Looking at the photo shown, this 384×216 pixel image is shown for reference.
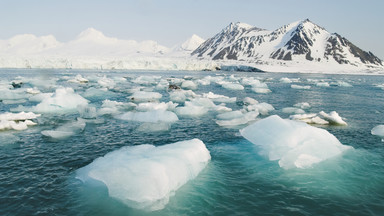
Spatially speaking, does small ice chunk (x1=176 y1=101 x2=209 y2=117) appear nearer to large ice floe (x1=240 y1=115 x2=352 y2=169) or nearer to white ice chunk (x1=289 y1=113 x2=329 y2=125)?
white ice chunk (x1=289 y1=113 x2=329 y2=125)

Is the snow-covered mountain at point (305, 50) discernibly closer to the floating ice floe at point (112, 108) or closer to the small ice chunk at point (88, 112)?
the floating ice floe at point (112, 108)

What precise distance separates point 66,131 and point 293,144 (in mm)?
11474

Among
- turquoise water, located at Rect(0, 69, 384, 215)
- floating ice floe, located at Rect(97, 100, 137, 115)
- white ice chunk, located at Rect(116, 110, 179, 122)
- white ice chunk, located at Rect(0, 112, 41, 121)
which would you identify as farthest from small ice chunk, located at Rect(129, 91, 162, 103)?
turquoise water, located at Rect(0, 69, 384, 215)

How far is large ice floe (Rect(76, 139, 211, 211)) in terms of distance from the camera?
6934 mm

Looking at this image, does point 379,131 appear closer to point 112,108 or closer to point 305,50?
point 112,108

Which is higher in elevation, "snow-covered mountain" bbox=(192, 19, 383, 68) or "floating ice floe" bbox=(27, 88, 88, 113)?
"snow-covered mountain" bbox=(192, 19, 383, 68)

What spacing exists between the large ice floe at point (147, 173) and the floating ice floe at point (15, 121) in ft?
26.0

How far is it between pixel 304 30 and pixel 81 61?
155232mm

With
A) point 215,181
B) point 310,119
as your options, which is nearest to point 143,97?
point 310,119

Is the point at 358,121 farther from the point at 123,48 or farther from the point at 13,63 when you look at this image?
the point at 123,48

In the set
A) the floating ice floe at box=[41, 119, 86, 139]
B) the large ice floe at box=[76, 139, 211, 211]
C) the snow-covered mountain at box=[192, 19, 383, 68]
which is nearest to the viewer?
the large ice floe at box=[76, 139, 211, 211]

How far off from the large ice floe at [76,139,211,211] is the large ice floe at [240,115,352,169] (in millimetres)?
3122

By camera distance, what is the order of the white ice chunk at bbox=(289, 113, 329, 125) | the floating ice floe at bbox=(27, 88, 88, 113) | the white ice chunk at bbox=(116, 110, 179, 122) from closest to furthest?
the white ice chunk at bbox=(289, 113, 329, 125), the white ice chunk at bbox=(116, 110, 179, 122), the floating ice floe at bbox=(27, 88, 88, 113)

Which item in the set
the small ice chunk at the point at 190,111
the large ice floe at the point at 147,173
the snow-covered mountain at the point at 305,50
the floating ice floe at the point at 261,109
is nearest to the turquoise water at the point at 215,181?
the large ice floe at the point at 147,173
